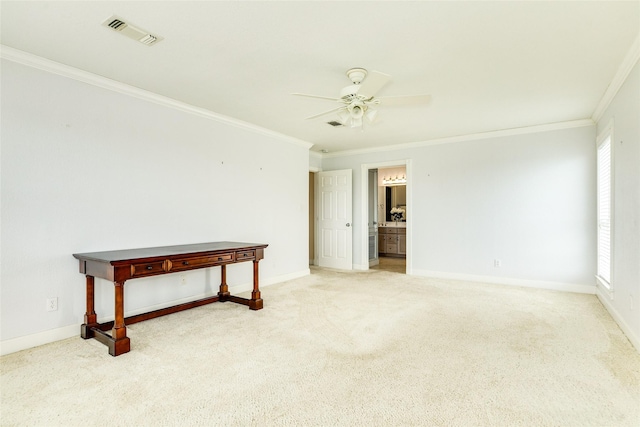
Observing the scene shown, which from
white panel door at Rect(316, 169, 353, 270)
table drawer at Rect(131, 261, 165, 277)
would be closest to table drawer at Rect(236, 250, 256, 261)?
table drawer at Rect(131, 261, 165, 277)

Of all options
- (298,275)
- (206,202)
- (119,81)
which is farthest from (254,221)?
(119,81)

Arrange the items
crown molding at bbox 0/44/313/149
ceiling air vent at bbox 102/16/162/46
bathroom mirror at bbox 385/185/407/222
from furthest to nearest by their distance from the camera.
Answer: bathroom mirror at bbox 385/185/407/222, crown molding at bbox 0/44/313/149, ceiling air vent at bbox 102/16/162/46

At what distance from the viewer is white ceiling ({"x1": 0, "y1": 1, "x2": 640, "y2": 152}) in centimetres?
214

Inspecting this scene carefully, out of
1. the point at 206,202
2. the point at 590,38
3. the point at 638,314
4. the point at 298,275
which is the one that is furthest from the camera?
the point at 298,275

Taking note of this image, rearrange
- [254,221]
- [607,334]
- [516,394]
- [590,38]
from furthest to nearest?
[254,221], [607,334], [590,38], [516,394]

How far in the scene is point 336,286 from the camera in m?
5.02

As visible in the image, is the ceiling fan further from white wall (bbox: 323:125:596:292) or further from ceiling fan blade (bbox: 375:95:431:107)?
white wall (bbox: 323:125:596:292)

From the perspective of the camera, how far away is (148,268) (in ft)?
9.29

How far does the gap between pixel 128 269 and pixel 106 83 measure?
1.85 meters

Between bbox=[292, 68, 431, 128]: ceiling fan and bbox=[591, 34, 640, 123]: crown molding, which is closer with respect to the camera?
bbox=[591, 34, 640, 123]: crown molding

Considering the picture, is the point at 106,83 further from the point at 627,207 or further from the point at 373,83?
the point at 627,207

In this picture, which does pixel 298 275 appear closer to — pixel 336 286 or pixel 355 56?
pixel 336 286

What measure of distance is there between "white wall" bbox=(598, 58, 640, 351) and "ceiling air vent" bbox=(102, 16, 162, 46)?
376 centimetres

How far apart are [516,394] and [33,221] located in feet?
12.4
